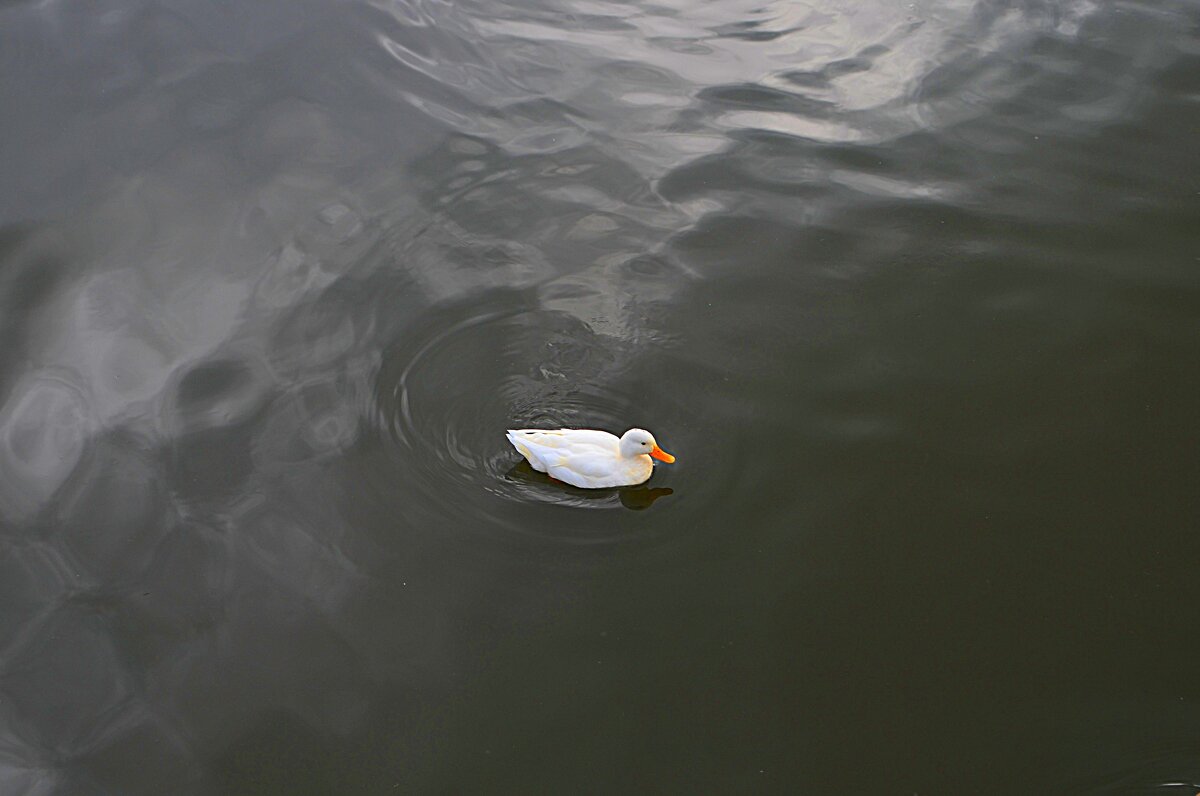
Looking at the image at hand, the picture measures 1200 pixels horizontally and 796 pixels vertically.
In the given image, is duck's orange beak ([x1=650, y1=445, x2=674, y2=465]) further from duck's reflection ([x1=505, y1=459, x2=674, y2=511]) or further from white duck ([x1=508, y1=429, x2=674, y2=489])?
duck's reflection ([x1=505, y1=459, x2=674, y2=511])

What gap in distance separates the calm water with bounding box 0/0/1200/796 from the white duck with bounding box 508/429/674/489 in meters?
0.15

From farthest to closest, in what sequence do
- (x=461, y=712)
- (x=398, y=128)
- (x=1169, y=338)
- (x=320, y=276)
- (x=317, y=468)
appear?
(x=398, y=128) < (x=320, y=276) < (x=1169, y=338) < (x=317, y=468) < (x=461, y=712)

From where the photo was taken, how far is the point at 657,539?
449cm

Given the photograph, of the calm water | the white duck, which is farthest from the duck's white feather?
the calm water

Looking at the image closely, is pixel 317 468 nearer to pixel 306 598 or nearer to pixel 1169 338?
pixel 306 598

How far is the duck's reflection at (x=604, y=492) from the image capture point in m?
4.65

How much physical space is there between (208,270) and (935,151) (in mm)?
4277

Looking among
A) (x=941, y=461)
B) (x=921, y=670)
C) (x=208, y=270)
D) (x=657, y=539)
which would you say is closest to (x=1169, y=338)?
(x=941, y=461)

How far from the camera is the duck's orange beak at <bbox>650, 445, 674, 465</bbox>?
15.1ft

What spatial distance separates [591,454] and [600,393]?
1.91 feet

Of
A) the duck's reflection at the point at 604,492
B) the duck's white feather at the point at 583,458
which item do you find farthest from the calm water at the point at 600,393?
the duck's white feather at the point at 583,458

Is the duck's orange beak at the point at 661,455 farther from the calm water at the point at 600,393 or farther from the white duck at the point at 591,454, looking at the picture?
the calm water at the point at 600,393

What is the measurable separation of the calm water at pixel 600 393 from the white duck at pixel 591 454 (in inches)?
5.9

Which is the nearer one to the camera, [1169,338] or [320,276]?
[1169,338]
